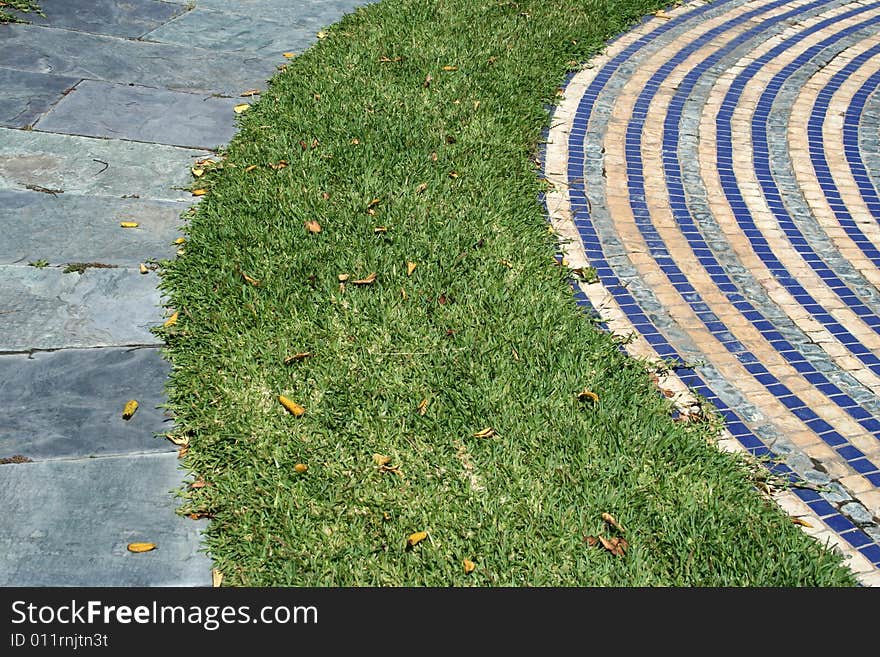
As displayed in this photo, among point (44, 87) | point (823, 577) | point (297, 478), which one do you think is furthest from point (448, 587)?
point (44, 87)

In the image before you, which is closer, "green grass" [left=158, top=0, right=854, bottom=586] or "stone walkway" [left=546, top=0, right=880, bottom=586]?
"green grass" [left=158, top=0, right=854, bottom=586]

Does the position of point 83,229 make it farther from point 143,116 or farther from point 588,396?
point 588,396

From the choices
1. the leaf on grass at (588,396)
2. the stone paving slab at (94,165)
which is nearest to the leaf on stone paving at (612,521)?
the leaf on grass at (588,396)

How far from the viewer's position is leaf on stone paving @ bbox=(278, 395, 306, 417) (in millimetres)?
3496

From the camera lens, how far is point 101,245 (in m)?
4.51

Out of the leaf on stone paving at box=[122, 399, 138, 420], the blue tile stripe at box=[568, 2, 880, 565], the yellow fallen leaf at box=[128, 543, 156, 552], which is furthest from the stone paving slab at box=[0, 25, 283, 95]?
the yellow fallen leaf at box=[128, 543, 156, 552]

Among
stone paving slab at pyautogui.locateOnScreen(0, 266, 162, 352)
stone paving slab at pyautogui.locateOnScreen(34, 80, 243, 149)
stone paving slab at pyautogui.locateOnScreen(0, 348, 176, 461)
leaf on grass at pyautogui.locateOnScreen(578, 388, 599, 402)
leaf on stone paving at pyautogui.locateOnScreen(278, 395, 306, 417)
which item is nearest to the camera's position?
stone paving slab at pyautogui.locateOnScreen(0, 348, 176, 461)

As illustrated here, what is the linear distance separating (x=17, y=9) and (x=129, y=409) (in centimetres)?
494

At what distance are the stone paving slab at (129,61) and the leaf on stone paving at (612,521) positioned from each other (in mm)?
4287

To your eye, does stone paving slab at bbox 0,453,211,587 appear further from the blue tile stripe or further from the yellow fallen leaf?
the blue tile stripe

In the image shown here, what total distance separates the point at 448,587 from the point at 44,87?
15.4 ft

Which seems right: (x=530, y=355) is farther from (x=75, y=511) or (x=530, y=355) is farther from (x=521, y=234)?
(x=75, y=511)

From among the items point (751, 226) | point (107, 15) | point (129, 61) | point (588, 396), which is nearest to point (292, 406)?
point (588, 396)

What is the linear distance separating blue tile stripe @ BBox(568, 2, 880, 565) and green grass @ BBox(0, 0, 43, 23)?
426 cm
